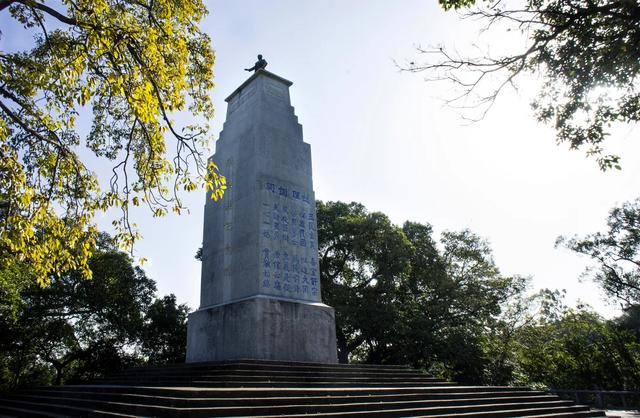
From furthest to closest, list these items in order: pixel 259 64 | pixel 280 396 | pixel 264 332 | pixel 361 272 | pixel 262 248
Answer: pixel 361 272
pixel 259 64
pixel 262 248
pixel 264 332
pixel 280 396

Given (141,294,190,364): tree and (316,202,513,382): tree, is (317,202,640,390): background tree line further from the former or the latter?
(141,294,190,364): tree

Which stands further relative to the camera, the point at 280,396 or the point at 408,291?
the point at 408,291

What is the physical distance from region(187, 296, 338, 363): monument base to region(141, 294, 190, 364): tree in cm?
1035

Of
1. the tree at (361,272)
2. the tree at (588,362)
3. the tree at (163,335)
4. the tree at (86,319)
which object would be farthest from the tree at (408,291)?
the tree at (86,319)

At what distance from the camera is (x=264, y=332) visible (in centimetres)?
739

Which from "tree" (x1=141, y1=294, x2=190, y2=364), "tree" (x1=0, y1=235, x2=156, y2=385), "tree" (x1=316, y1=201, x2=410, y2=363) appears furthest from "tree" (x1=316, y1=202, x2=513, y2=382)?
"tree" (x1=0, y1=235, x2=156, y2=385)

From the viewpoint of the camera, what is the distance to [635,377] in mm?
12031

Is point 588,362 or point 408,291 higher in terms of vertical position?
point 408,291

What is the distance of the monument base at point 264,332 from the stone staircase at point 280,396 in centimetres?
78

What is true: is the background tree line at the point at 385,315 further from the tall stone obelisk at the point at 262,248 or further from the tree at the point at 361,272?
the tall stone obelisk at the point at 262,248

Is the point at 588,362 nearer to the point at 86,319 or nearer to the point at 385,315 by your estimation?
the point at 385,315

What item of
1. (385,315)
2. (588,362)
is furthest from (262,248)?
(588,362)

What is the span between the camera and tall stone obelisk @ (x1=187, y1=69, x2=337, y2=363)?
7680 mm

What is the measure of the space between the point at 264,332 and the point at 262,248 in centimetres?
174
